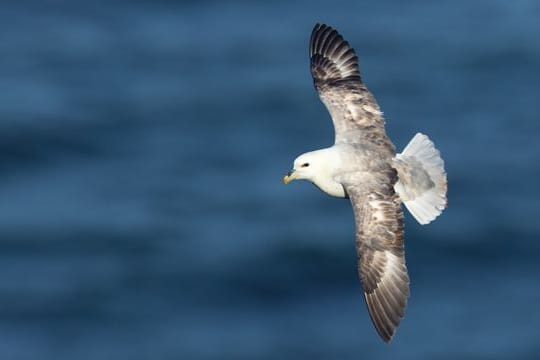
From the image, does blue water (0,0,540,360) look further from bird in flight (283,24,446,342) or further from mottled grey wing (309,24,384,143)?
bird in flight (283,24,446,342)

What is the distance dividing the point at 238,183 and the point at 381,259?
9351 millimetres

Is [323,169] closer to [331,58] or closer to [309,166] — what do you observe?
[309,166]

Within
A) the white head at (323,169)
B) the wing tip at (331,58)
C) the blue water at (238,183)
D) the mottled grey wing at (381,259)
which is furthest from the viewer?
the blue water at (238,183)

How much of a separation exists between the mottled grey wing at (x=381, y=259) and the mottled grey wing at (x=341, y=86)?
5.05ft

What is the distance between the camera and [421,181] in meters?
16.6

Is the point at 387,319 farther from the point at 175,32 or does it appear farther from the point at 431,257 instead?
the point at 175,32

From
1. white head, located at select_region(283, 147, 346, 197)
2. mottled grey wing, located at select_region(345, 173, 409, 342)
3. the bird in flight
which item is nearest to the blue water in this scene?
the bird in flight

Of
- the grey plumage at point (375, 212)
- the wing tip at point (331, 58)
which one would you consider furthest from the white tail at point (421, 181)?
the wing tip at point (331, 58)

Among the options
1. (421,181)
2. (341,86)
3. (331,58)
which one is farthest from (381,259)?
(331,58)

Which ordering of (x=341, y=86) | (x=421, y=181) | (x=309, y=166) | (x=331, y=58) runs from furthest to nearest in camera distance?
1. (x=331, y=58)
2. (x=341, y=86)
3. (x=421, y=181)
4. (x=309, y=166)

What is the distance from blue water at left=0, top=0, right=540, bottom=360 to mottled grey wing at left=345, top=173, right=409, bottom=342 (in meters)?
7.46

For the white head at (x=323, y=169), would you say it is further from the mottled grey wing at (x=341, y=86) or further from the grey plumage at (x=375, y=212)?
the mottled grey wing at (x=341, y=86)

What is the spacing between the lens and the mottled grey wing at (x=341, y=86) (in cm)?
1709

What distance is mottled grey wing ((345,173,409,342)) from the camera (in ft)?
50.7
